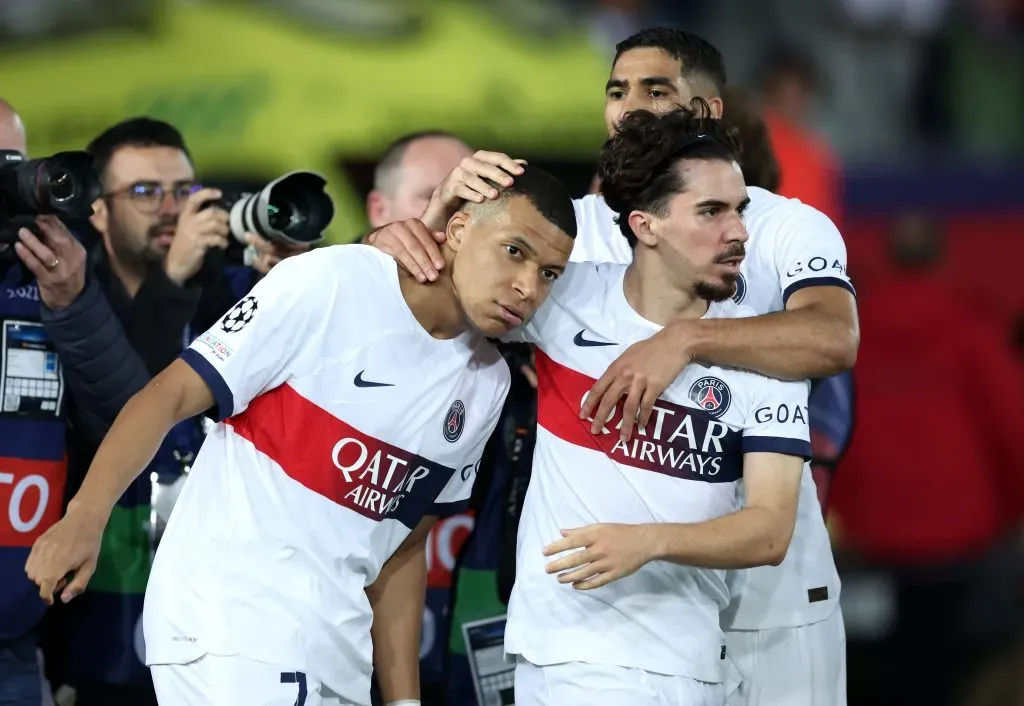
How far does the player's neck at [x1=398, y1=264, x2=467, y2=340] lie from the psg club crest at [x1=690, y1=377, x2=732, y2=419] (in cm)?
58

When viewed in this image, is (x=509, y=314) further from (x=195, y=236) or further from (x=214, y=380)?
(x=195, y=236)

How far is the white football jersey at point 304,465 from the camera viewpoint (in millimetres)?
3645

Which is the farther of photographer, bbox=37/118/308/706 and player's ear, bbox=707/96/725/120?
photographer, bbox=37/118/308/706

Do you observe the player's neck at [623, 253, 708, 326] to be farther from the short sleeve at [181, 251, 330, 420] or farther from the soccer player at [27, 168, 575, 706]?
the short sleeve at [181, 251, 330, 420]

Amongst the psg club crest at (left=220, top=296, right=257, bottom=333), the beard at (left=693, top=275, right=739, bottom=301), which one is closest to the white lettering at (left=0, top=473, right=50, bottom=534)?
the psg club crest at (left=220, top=296, right=257, bottom=333)

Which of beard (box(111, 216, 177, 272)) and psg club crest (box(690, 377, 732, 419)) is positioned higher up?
beard (box(111, 216, 177, 272))

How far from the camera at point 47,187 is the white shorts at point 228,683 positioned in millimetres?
1242

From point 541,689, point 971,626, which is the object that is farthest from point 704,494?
point 971,626

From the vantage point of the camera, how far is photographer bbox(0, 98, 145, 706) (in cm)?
448

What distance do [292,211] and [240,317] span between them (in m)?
0.94

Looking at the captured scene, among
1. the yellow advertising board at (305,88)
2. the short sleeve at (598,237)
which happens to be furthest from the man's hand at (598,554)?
the yellow advertising board at (305,88)

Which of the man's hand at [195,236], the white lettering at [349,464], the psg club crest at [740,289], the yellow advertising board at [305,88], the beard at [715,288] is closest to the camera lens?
the white lettering at [349,464]

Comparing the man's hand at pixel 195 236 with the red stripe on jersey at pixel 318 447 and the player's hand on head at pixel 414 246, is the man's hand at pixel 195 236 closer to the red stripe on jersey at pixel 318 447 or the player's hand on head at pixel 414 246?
the player's hand on head at pixel 414 246

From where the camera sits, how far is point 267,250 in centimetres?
466
